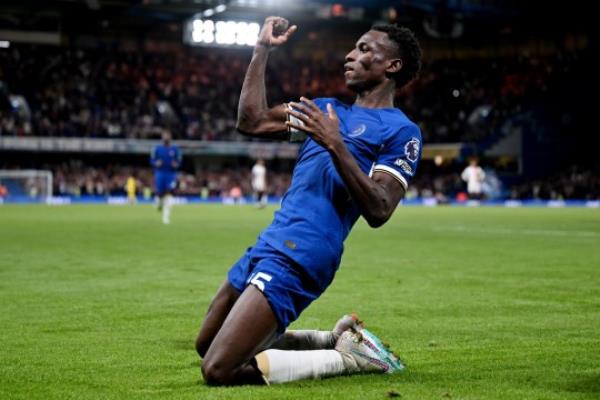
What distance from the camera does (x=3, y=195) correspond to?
49.3 meters

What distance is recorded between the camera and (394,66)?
575 centimetres

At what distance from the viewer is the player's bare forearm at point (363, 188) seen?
16.3 ft

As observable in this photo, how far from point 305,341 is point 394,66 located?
186 cm

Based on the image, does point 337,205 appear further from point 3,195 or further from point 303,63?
point 303,63

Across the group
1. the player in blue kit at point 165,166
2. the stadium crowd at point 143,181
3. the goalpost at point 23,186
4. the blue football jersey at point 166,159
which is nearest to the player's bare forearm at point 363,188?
the player in blue kit at point 165,166

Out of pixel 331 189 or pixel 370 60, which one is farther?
pixel 370 60

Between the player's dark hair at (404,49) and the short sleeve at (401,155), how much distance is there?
44 centimetres

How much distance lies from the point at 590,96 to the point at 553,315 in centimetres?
5043

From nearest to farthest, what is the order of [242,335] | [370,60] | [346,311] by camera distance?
[242,335] < [370,60] < [346,311]

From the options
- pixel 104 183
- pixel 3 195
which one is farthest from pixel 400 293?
pixel 104 183

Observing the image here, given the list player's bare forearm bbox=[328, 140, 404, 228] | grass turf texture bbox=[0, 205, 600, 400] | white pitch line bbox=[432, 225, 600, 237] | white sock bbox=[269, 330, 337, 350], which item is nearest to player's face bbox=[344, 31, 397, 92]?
player's bare forearm bbox=[328, 140, 404, 228]

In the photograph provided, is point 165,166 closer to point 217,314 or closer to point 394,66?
point 217,314

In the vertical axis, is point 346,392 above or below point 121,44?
below

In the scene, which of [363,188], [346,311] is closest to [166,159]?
[346,311]
